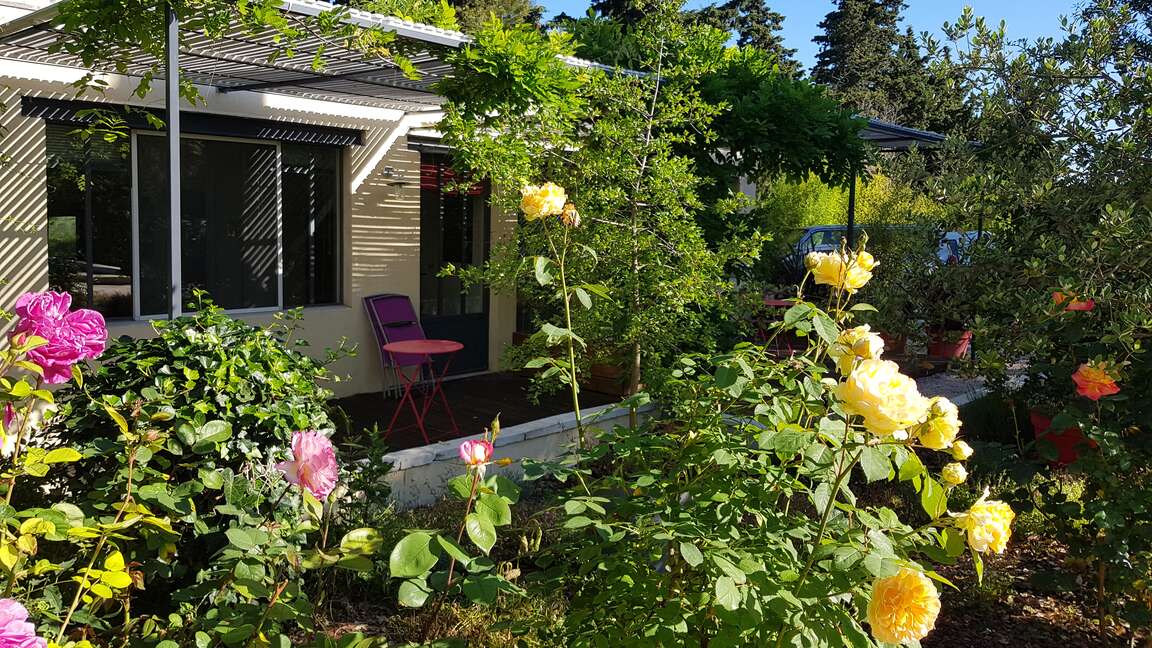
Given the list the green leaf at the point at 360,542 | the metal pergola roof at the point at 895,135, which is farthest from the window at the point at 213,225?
the metal pergola roof at the point at 895,135

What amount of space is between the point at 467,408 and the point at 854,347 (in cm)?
582

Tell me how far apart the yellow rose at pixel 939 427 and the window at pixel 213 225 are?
560cm

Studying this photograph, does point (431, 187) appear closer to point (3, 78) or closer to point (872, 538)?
point (3, 78)

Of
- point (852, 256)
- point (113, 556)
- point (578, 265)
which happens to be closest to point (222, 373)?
point (113, 556)

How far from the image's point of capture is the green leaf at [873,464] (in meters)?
1.75

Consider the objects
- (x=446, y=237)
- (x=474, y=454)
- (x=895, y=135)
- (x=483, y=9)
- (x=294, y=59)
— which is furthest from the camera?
(x=483, y=9)

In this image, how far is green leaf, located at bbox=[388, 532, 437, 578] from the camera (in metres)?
1.65

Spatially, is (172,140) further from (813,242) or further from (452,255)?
(813,242)

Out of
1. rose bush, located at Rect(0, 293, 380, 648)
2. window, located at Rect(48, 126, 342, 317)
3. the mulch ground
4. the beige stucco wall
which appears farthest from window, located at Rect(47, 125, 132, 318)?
the mulch ground

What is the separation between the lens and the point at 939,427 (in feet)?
5.71

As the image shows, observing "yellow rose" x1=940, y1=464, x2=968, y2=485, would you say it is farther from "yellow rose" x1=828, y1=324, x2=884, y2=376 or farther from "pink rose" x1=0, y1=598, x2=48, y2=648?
"pink rose" x1=0, y1=598, x2=48, y2=648

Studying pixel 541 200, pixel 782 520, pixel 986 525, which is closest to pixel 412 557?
pixel 782 520

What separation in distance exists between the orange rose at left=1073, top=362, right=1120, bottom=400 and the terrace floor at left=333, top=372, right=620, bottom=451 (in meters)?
3.54

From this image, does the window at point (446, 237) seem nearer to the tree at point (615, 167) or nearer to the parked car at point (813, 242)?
the tree at point (615, 167)
